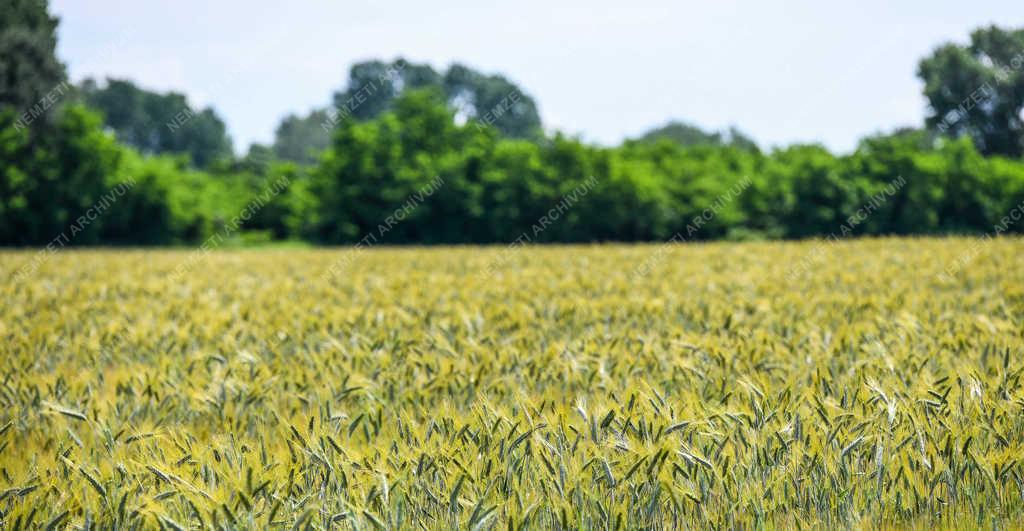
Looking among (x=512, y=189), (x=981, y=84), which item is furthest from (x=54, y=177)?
(x=981, y=84)

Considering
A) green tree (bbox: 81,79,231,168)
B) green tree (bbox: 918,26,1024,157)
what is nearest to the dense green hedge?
green tree (bbox: 918,26,1024,157)

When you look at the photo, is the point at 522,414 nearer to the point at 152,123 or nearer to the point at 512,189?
the point at 512,189

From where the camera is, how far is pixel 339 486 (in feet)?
10.8

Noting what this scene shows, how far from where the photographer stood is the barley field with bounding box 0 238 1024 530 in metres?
3.29

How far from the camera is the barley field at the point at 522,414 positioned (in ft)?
10.8

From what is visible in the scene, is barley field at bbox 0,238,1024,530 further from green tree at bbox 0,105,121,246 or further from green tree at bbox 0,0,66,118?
green tree at bbox 0,0,66,118

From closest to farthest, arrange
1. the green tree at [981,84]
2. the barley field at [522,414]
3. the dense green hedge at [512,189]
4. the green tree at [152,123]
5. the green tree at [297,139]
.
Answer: the barley field at [522,414]
the dense green hedge at [512,189]
the green tree at [981,84]
the green tree at [152,123]
the green tree at [297,139]

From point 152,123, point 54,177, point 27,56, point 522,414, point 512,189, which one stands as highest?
point 152,123

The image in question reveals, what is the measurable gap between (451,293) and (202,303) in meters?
3.53

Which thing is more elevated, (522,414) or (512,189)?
(512,189)

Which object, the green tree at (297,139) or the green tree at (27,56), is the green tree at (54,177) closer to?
the green tree at (27,56)

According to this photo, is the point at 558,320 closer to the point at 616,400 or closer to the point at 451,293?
the point at 451,293

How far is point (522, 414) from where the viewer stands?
3.97 m

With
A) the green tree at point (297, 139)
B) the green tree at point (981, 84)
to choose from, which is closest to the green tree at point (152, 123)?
the green tree at point (297, 139)
